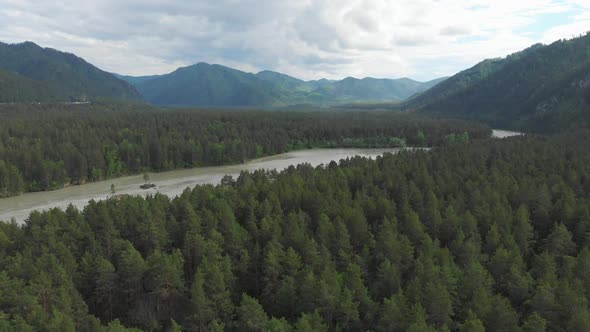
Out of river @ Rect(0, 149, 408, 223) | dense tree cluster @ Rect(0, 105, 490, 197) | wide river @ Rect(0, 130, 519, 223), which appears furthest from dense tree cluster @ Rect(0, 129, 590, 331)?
dense tree cluster @ Rect(0, 105, 490, 197)

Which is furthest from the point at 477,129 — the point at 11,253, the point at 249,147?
the point at 11,253

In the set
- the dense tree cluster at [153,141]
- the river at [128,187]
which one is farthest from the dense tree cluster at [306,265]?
the dense tree cluster at [153,141]

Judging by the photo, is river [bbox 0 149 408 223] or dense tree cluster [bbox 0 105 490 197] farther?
dense tree cluster [bbox 0 105 490 197]

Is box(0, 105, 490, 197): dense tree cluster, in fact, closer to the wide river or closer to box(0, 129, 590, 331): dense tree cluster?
the wide river

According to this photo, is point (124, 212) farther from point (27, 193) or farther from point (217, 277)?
point (27, 193)

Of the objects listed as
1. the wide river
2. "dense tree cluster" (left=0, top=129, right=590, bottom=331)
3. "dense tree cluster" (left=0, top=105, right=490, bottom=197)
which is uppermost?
"dense tree cluster" (left=0, top=105, right=490, bottom=197)

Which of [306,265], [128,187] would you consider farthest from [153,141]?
[306,265]

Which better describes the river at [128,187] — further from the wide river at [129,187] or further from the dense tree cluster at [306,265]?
the dense tree cluster at [306,265]

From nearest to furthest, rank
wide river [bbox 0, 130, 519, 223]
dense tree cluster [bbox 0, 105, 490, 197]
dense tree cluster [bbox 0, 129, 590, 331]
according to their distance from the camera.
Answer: dense tree cluster [bbox 0, 129, 590, 331], wide river [bbox 0, 130, 519, 223], dense tree cluster [bbox 0, 105, 490, 197]

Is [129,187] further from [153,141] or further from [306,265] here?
[306,265]
